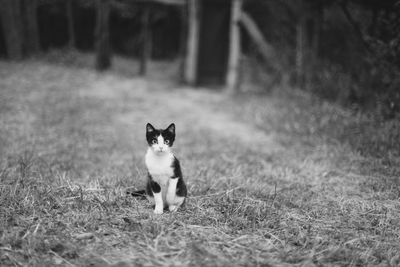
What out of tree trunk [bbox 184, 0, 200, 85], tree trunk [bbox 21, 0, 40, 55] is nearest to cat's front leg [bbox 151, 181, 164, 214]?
tree trunk [bbox 184, 0, 200, 85]

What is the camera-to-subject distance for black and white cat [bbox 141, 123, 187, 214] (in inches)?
131

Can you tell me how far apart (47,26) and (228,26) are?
9.77 m

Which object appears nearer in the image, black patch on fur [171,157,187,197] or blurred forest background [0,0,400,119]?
black patch on fur [171,157,187,197]

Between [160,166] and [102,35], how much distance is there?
406 inches

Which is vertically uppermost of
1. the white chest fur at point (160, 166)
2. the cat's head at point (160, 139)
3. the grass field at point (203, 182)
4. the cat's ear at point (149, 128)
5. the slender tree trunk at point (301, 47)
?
the slender tree trunk at point (301, 47)

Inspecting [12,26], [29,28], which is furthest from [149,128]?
[29,28]

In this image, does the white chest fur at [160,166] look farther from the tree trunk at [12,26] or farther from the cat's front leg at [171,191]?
the tree trunk at [12,26]

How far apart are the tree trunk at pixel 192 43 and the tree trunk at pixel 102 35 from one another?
273 centimetres

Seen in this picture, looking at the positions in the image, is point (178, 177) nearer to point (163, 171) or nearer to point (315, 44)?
point (163, 171)

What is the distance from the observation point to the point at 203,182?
15.1 feet

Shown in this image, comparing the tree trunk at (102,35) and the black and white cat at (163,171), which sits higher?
the tree trunk at (102,35)

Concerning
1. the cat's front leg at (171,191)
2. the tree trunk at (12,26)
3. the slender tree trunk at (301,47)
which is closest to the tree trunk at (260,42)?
the slender tree trunk at (301,47)

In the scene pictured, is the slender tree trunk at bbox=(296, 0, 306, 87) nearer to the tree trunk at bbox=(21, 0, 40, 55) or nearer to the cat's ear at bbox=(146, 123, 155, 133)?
the cat's ear at bbox=(146, 123, 155, 133)

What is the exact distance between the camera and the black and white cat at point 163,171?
3334mm
